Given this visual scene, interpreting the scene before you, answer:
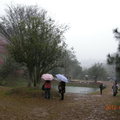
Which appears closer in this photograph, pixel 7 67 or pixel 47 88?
pixel 47 88

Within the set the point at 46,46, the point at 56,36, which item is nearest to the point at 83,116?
the point at 46,46

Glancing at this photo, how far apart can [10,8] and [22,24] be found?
16003 mm

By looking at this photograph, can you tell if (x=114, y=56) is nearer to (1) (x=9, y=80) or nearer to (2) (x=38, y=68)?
(2) (x=38, y=68)

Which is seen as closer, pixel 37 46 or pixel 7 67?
pixel 37 46

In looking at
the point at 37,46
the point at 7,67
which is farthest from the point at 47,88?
the point at 7,67

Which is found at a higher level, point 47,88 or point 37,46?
point 37,46

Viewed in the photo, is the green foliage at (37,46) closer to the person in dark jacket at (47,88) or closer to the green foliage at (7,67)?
the person in dark jacket at (47,88)

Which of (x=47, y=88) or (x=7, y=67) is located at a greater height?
(x=7, y=67)

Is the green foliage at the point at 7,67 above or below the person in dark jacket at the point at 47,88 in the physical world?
above

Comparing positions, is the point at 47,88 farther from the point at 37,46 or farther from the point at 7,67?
the point at 7,67

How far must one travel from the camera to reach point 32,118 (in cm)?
936

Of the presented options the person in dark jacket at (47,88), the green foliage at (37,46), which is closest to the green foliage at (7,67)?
the green foliage at (37,46)

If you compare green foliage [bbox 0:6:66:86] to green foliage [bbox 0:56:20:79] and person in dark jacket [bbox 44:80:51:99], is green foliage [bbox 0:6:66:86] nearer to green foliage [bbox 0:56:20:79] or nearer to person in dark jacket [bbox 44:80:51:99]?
person in dark jacket [bbox 44:80:51:99]

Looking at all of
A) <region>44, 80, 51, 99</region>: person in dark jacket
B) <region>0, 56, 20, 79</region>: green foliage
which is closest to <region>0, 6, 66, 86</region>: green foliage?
<region>44, 80, 51, 99</region>: person in dark jacket
